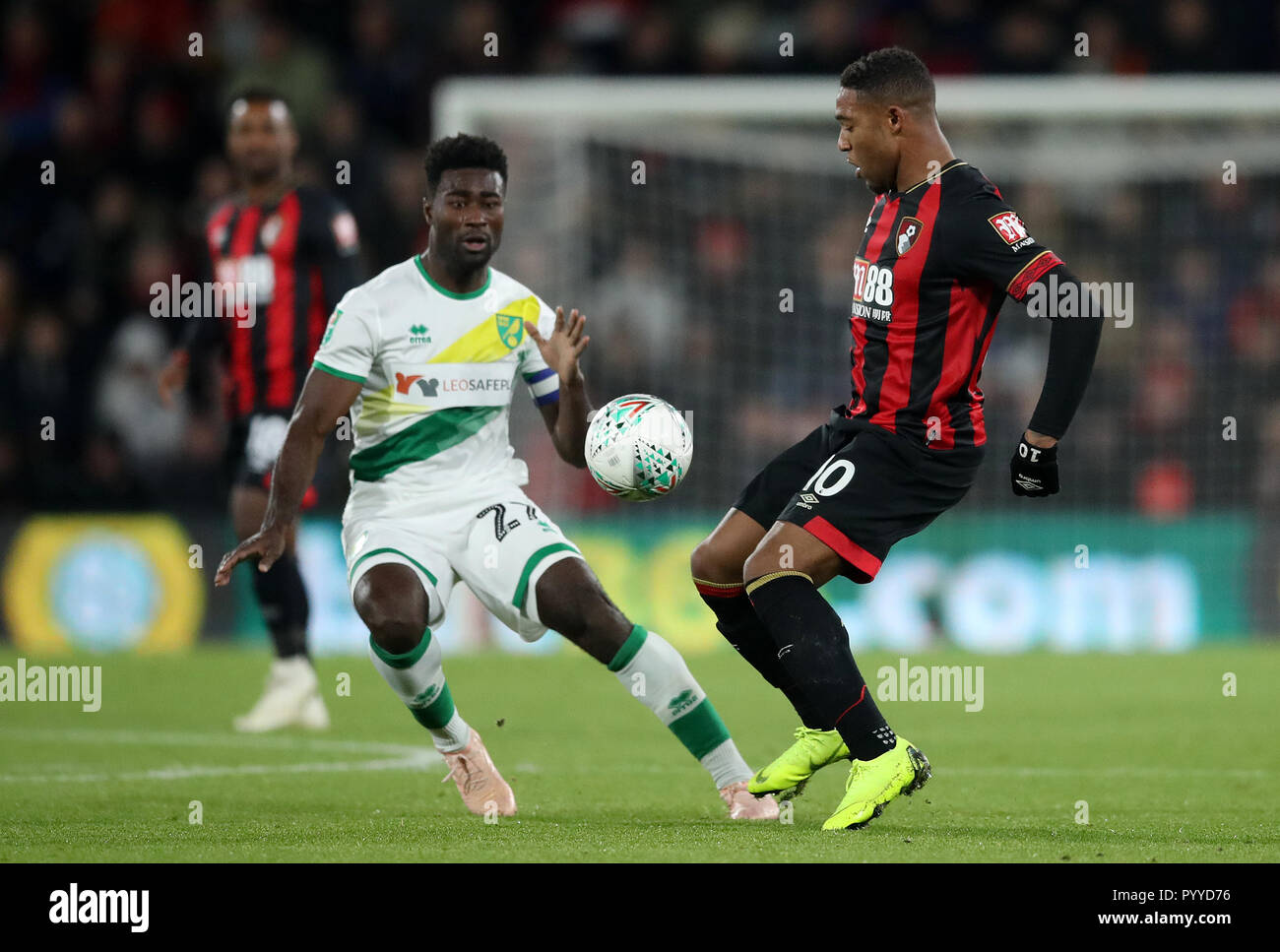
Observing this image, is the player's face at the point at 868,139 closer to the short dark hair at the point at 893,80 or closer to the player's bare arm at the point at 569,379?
the short dark hair at the point at 893,80

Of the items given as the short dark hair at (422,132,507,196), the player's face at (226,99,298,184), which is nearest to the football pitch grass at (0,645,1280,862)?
the short dark hair at (422,132,507,196)

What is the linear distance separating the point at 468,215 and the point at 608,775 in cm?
230

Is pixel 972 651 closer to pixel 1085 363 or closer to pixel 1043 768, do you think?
pixel 1043 768

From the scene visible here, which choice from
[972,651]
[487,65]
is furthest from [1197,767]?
[487,65]

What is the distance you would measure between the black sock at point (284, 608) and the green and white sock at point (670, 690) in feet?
10.3

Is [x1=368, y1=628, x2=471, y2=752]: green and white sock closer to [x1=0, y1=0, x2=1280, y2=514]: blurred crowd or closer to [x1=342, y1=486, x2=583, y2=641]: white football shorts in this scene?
[x1=342, y1=486, x2=583, y2=641]: white football shorts

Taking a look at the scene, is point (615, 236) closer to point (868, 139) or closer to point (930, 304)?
point (868, 139)

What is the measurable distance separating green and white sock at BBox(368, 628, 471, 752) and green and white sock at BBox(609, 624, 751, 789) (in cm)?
58

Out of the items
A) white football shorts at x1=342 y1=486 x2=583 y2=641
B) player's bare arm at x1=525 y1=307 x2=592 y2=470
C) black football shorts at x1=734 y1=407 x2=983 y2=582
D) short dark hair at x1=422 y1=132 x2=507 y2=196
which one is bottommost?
white football shorts at x1=342 y1=486 x2=583 y2=641

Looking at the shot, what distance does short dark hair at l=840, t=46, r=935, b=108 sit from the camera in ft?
19.0

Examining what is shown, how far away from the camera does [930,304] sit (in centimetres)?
572

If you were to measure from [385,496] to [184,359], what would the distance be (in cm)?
322

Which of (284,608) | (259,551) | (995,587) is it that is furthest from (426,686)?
(995,587)

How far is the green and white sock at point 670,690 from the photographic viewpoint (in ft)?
19.2
